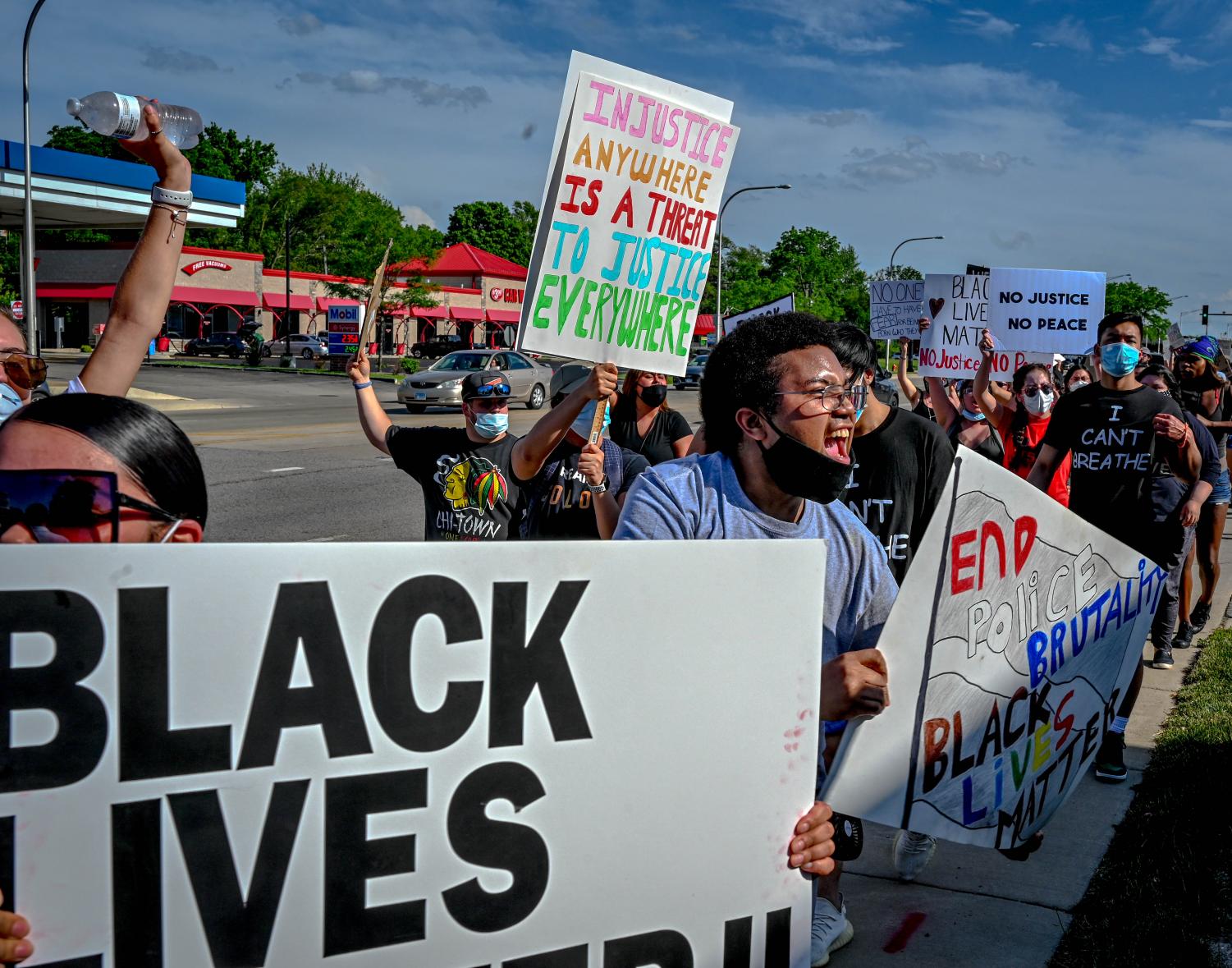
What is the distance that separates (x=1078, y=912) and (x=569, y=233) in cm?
280

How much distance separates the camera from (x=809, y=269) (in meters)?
75.5

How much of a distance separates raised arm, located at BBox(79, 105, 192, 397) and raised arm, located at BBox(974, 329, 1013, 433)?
5.80m

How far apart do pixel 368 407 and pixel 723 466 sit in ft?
8.14

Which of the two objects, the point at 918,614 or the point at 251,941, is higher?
the point at 918,614

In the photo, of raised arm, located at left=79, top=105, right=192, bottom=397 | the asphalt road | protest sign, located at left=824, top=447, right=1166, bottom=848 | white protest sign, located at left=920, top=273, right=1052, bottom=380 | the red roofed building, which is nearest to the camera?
protest sign, located at left=824, top=447, right=1166, bottom=848

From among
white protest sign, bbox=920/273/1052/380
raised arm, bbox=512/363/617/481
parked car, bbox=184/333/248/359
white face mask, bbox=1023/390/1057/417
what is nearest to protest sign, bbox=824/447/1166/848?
raised arm, bbox=512/363/617/481

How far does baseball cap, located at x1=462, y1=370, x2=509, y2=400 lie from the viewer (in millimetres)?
4777

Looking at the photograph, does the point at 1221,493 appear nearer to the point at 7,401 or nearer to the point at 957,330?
the point at 957,330

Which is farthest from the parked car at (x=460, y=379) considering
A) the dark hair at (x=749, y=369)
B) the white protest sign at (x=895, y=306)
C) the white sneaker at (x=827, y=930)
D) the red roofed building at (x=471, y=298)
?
the red roofed building at (x=471, y=298)

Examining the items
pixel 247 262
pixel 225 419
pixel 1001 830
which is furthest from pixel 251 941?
pixel 247 262

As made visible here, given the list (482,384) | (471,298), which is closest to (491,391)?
(482,384)

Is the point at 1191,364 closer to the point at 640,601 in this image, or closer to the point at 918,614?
the point at 918,614

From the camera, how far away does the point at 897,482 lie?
13.1 ft

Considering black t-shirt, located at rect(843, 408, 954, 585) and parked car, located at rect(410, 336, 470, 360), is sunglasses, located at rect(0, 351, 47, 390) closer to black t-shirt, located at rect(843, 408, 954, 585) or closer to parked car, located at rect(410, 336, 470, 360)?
black t-shirt, located at rect(843, 408, 954, 585)
